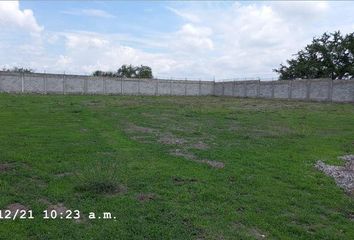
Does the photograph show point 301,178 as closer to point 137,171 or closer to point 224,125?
point 137,171

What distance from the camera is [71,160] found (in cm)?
957

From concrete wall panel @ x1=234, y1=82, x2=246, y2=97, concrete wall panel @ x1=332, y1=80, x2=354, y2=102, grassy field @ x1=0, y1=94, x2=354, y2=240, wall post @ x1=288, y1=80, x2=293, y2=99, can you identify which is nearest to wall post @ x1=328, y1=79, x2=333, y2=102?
concrete wall panel @ x1=332, y1=80, x2=354, y2=102

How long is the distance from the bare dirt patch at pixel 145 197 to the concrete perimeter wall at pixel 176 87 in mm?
37720

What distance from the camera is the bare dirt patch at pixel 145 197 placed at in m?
6.90

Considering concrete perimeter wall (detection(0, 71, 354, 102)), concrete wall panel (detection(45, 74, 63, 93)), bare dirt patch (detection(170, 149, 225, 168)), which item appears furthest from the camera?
concrete wall panel (detection(45, 74, 63, 93))

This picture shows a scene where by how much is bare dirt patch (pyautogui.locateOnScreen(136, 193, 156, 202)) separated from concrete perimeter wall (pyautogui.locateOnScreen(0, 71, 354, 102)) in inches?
1485

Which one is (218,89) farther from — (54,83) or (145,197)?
(145,197)

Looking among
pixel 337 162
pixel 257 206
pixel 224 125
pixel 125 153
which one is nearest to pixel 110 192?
pixel 257 206

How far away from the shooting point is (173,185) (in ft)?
25.6

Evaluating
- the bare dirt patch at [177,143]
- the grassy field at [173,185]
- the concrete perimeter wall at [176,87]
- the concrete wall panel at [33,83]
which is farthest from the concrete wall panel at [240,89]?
the grassy field at [173,185]

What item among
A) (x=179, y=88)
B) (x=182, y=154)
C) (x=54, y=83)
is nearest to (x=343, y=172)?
(x=182, y=154)

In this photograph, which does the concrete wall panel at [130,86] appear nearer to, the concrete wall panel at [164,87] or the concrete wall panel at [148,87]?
the concrete wall panel at [148,87]

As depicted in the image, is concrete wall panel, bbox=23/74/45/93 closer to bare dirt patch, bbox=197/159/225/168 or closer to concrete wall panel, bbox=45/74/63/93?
concrete wall panel, bbox=45/74/63/93

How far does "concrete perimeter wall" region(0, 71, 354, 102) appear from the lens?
140 ft
